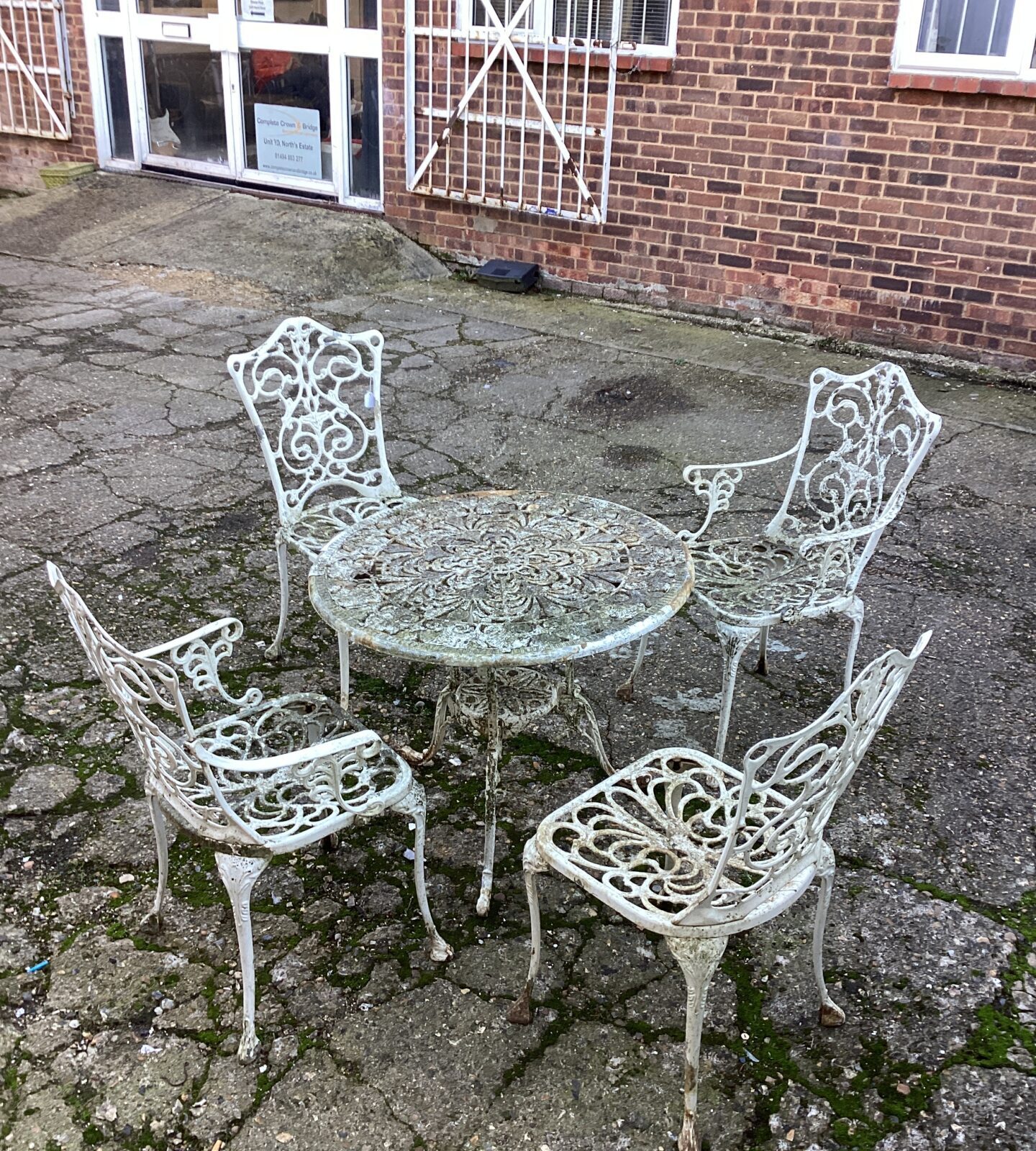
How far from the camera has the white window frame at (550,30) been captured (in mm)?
6551

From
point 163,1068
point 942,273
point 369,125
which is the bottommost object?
point 163,1068

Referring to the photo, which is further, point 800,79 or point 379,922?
point 800,79

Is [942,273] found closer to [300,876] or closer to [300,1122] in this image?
[300,876]

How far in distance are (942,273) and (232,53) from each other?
5.53 m

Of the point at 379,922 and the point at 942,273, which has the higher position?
the point at 942,273

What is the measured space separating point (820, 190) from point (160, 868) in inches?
213

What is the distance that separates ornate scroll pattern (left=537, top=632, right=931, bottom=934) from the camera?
1.88 metres

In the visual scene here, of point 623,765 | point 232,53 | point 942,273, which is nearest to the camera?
point 623,765

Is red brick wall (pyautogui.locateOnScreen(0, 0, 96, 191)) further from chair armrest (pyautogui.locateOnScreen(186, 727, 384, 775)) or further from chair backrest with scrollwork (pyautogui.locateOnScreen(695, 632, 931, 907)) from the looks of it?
chair backrest with scrollwork (pyautogui.locateOnScreen(695, 632, 931, 907))

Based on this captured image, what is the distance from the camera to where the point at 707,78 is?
21.4ft

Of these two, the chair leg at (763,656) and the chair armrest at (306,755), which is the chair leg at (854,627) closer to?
the chair leg at (763,656)

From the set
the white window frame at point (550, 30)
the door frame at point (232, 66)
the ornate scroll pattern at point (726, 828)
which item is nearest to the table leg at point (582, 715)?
the ornate scroll pattern at point (726, 828)

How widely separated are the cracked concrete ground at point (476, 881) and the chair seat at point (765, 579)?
1.40ft

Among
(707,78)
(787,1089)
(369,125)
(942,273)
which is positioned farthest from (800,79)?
(787,1089)
